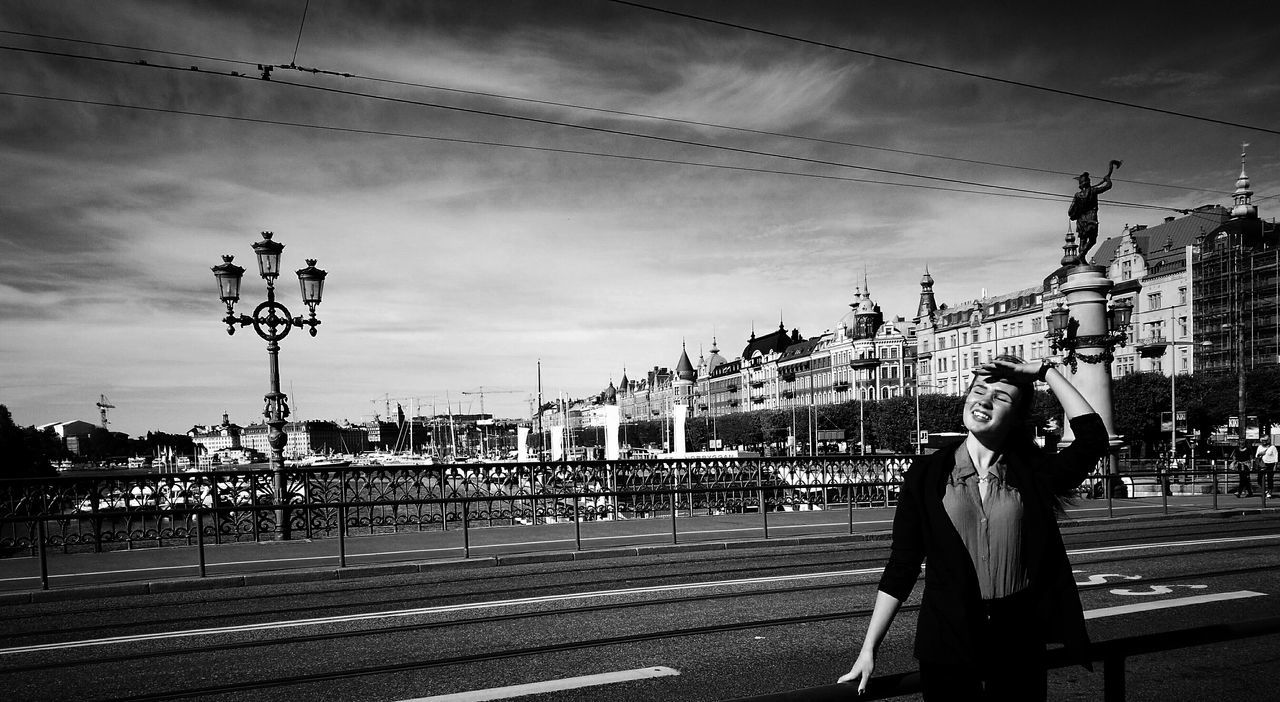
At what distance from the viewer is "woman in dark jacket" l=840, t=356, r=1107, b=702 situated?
3006mm

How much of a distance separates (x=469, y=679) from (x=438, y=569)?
270 inches

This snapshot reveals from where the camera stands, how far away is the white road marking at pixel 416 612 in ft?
27.9

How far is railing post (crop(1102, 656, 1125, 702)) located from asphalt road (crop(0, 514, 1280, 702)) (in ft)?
0.86

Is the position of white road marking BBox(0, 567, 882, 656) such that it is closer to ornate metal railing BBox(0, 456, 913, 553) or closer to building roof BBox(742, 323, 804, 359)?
ornate metal railing BBox(0, 456, 913, 553)

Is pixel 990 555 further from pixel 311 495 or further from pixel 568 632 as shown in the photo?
pixel 311 495

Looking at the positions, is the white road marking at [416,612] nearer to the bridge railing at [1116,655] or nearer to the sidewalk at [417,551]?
the sidewalk at [417,551]

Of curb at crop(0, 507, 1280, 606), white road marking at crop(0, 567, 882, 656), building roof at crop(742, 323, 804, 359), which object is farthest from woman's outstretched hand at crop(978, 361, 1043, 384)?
building roof at crop(742, 323, 804, 359)

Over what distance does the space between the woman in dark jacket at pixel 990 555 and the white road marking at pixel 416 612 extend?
7440 millimetres

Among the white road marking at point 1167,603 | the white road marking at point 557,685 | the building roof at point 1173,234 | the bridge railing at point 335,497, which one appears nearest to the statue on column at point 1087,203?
the bridge railing at point 335,497

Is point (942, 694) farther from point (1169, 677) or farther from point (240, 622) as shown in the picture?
point (240, 622)

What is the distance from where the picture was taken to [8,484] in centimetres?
1611

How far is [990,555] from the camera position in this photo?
311 centimetres

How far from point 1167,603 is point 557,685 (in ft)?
21.7

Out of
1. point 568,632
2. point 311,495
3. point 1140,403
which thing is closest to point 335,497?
point 311,495
